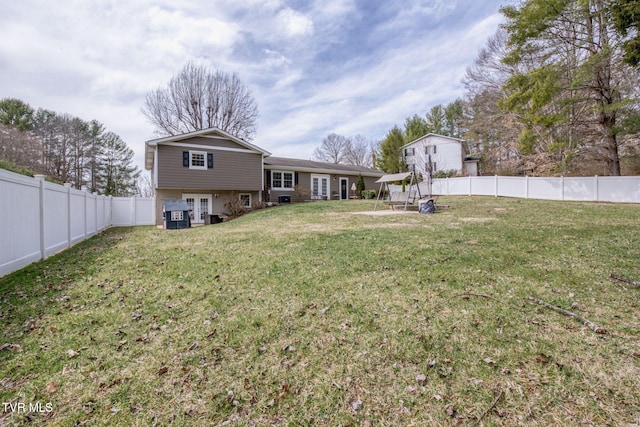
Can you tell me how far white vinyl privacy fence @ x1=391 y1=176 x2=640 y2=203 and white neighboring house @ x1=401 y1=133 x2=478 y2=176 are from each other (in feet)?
28.5

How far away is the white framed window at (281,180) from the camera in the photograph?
19797mm

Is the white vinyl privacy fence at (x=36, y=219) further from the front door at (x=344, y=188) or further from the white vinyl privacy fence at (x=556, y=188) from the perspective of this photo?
the white vinyl privacy fence at (x=556, y=188)

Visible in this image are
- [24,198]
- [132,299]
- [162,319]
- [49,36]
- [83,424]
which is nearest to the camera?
[83,424]

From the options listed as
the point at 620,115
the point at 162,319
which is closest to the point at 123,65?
the point at 162,319

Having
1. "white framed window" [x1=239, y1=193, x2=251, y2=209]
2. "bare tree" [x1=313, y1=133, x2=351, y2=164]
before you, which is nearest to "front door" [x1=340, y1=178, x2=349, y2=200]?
"white framed window" [x1=239, y1=193, x2=251, y2=209]

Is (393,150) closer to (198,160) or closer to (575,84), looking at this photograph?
(575,84)

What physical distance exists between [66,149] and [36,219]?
28.7m

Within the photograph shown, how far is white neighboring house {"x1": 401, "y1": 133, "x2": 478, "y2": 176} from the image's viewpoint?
95.0 ft

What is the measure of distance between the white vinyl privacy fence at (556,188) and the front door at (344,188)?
776 centimetres

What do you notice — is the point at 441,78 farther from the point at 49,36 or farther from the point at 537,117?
the point at 49,36

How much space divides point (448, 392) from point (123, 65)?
1564cm

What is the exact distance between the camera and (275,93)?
688 inches

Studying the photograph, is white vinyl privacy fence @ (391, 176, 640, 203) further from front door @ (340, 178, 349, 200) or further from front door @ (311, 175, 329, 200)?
front door @ (311, 175, 329, 200)

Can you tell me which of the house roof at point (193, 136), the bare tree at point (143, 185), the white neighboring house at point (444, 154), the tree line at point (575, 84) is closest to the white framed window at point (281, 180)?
the house roof at point (193, 136)
